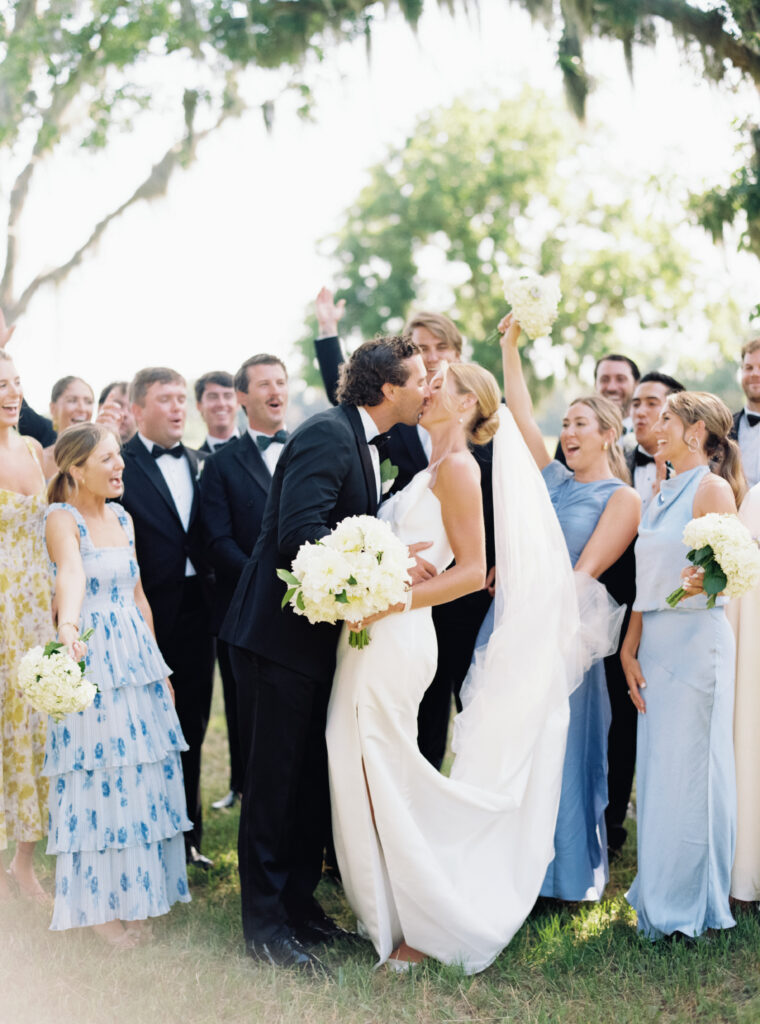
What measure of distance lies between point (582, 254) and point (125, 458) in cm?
2800

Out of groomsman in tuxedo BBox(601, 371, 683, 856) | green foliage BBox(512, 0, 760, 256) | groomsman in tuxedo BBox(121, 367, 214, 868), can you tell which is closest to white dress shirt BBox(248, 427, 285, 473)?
groomsman in tuxedo BBox(121, 367, 214, 868)

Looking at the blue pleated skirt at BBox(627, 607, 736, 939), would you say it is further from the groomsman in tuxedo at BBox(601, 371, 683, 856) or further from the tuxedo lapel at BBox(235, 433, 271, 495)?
the tuxedo lapel at BBox(235, 433, 271, 495)

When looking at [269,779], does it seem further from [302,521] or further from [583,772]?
[583,772]

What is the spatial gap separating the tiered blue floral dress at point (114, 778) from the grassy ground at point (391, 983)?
25cm

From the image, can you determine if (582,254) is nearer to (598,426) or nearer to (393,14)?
(393,14)

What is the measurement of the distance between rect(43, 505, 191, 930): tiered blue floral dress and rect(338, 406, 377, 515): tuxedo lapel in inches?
53.7

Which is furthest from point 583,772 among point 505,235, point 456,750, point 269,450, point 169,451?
point 505,235

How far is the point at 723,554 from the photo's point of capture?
162 inches

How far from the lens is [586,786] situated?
5.05 metres

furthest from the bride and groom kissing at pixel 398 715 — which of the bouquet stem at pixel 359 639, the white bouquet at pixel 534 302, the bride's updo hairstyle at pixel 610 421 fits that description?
the bride's updo hairstyle at pixel 610 421

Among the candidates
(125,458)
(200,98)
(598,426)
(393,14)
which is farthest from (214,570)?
(200,98)

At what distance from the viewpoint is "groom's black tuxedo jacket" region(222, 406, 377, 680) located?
13.9ft

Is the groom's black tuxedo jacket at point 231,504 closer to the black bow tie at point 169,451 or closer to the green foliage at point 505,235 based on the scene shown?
the black bow tie at point 169,451

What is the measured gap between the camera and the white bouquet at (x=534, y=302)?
5191 millimetres
